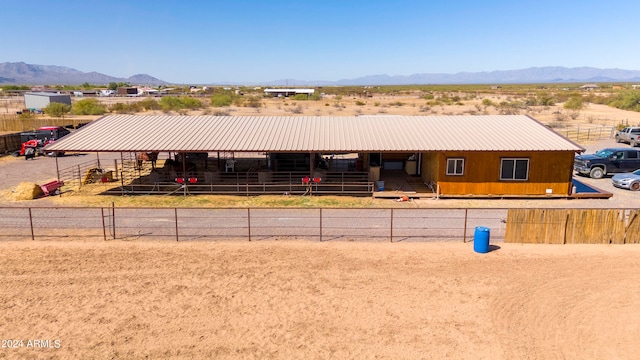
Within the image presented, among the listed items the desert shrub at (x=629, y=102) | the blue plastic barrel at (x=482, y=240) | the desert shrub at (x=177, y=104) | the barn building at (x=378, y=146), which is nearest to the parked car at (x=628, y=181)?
the barn building at (x=378, y=146)

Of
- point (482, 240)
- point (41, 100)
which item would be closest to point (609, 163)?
point (482, 240)

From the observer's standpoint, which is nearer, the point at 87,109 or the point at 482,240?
the point at 482,240

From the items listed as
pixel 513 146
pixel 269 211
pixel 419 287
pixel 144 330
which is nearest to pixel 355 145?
pixel 269 211

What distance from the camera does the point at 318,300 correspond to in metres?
12.5

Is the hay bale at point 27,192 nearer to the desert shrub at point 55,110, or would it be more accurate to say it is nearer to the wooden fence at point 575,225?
the wooden fence at point 575,225

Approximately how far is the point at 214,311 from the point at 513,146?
1806 cm

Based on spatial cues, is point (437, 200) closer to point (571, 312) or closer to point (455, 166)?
point (455, 166)

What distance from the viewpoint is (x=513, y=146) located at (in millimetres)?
23156

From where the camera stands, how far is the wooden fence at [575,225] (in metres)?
16.7

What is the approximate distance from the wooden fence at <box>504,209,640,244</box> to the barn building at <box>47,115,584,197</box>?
22.0ft

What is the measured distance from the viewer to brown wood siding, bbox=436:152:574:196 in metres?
23.4

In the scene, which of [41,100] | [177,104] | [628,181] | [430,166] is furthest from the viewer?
[41,100]

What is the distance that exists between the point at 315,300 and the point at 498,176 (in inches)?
601

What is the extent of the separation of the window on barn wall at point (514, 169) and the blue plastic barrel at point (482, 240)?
29.5 feet
